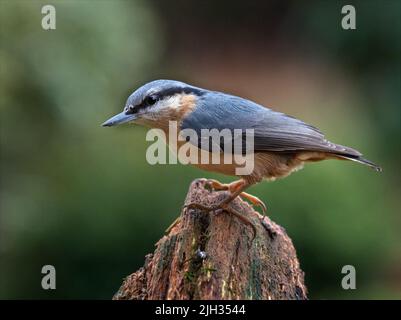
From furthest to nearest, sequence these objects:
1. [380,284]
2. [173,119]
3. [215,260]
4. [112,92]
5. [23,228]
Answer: [380,284] < [112,92] < [23,228] < [173,119] < [215,260]

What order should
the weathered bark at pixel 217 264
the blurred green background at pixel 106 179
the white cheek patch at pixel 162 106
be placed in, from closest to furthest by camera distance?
the weathered bark at pixel 217 264
the white cheek patch at pixel 162 106
the blurred green background at pixel 106 179

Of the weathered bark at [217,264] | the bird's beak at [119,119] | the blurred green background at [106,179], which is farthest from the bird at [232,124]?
the blurred green background at [106,179]

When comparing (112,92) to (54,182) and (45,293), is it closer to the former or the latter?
(54,182)

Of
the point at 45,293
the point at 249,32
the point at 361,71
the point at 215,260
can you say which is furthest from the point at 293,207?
the point at 249,32

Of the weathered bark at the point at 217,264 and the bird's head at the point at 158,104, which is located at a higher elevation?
the bird's head at the point at 158,104

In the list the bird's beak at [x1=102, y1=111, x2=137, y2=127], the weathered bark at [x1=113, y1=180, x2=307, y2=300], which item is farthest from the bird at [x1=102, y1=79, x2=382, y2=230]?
the weathered bark at [x1=113, y1=180, x2=307, y2=300]

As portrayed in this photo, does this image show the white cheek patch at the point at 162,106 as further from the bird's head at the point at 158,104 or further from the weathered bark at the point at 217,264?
the weathered bark at the point at 217,264

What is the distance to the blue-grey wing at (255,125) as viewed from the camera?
12.1 feet

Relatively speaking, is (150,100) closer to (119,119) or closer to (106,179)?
(119,119)

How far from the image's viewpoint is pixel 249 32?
12.9m

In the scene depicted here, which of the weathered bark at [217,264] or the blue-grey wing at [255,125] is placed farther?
the blue-grey wing at [255,125]

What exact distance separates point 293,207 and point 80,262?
1.87 metres

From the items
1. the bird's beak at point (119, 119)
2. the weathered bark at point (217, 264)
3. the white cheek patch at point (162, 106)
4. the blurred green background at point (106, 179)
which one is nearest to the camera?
the weathered bark at point (217, 264)

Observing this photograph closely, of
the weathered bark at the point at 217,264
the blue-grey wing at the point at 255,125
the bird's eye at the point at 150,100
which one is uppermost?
the bird's eye at the point at 150,100
